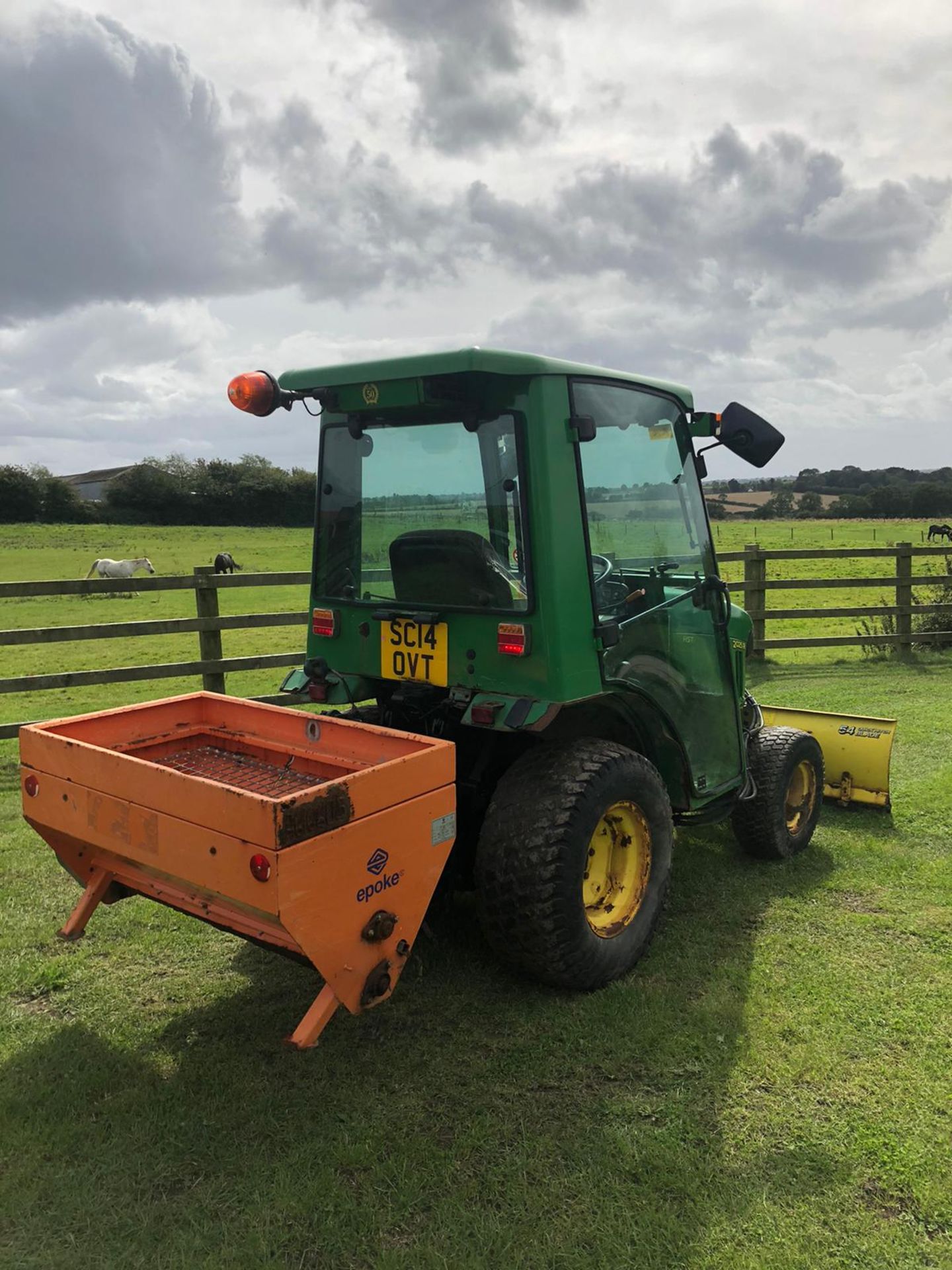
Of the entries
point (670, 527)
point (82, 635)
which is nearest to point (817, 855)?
point (670, 527)

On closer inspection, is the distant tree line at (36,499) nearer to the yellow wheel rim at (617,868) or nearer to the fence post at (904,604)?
the fence post at (904,604)

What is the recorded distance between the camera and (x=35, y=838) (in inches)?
208

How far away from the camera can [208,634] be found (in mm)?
7746

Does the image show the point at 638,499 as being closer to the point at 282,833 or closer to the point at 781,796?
the point at 781,796

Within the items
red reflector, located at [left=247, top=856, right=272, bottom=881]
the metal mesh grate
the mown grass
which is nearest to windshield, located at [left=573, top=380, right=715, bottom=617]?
the metal mesh grate

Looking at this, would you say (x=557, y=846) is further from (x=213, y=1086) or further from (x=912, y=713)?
(x=912, y=713)

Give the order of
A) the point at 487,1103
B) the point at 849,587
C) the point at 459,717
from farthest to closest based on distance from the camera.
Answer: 1. the point at 849,587
2. the point at 459,717
3. the point at 487,1103

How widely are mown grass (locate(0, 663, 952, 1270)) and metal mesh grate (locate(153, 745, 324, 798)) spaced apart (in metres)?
0.84

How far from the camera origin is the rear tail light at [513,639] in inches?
132

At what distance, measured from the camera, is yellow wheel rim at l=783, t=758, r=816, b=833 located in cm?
498

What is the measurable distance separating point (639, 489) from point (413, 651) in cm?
121

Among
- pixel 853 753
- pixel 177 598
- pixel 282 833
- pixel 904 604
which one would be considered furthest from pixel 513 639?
pixel 177 598

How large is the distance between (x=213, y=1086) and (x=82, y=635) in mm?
5034

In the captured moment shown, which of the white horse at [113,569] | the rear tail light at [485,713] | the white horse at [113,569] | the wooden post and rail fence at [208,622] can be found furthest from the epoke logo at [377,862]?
the white horse at [113,569]
